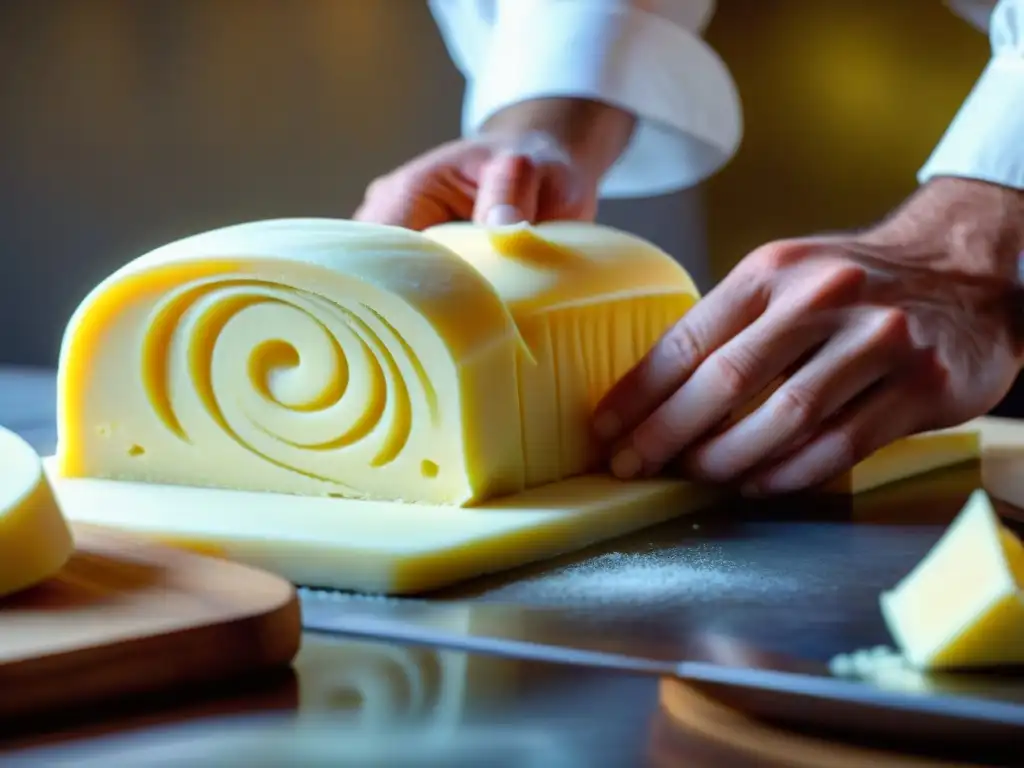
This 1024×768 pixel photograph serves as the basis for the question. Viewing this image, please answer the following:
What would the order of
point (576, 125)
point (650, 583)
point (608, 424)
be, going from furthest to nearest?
1. point (576, 125)
2. point (608, 424)
3. point (650, 583)

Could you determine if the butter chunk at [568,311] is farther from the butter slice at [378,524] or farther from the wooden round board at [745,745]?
the wooden round board at [745,745]

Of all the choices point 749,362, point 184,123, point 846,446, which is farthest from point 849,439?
point 184,123

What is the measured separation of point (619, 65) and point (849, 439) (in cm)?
87

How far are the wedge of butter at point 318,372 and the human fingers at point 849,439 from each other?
17cm

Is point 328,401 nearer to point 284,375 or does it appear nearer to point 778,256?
point 284,375

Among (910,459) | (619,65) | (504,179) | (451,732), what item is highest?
(619,65)

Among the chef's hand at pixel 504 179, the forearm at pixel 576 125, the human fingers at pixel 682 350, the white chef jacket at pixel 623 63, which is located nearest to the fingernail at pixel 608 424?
the human fingers at pixel 682 350

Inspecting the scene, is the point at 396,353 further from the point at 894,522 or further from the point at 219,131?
the point at 219,131

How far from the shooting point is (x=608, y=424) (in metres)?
1.17

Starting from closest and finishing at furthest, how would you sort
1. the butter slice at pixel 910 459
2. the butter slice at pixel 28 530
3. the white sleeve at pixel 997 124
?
the butter slice at pixel 28 530
the butter slice at pixel 910 459
the white sleeve at pixel 997 124

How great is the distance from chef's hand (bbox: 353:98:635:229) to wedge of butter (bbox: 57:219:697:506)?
1.22 feet

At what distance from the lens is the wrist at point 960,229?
4.28 ft

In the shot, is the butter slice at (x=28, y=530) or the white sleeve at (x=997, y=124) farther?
the white sleeve at (x=997, y=124)

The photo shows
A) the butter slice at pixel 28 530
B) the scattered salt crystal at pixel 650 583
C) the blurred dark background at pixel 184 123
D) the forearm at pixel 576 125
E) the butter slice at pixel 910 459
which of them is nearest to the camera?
the butter slice at pixel 28 530
